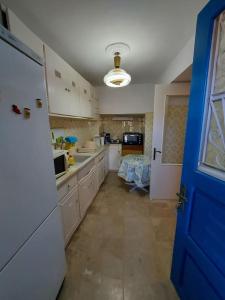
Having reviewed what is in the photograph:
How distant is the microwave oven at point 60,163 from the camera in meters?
1.53

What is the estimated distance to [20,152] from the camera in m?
0.77

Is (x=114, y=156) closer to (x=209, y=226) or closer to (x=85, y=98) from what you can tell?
(x=85, y=98)

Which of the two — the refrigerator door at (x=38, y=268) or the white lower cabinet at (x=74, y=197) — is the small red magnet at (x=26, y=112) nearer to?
the refrigerator door at (x=38, y=268)

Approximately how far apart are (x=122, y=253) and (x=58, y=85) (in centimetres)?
209

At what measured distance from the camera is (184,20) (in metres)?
1.37

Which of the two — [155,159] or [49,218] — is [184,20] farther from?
[49,218]

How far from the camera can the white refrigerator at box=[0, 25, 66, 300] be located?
0.68m

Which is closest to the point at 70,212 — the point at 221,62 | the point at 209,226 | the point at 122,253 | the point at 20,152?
the point at 122,253

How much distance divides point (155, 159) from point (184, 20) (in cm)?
183

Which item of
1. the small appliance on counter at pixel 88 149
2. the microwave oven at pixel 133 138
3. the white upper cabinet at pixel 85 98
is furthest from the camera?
the microwave oven at pixel 133 138

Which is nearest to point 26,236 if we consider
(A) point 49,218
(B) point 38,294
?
(A) point 49,218

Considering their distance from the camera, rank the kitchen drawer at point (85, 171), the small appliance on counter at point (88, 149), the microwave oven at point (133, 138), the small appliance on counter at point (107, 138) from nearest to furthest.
→ the kitchen drawer at point (85, 171) < the small appliance on counter at point (88, 149) < the microwave oven at point (133, 138) < the small appliance on counter at point (107, 138)

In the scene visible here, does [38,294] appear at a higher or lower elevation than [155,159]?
lower

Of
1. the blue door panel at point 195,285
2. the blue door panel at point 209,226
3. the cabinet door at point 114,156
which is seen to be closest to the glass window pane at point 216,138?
the blue door panel at point 209,226
